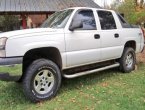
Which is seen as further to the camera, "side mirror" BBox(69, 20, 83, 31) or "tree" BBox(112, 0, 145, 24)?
"tree" BBox(112, 0, 145, 24)

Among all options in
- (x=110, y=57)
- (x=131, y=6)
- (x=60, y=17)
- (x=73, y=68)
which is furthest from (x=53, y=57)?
(x=131, y=6)

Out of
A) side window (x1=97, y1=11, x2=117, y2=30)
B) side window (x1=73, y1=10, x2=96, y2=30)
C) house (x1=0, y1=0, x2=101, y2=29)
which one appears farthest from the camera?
house (x1=0, y1=0, x2=101, y2=29)

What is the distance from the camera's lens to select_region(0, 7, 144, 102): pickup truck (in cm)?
539

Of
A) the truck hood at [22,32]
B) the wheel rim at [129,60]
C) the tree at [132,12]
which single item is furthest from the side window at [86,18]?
the tree at [132,12]

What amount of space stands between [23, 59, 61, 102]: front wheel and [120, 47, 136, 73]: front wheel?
274cm

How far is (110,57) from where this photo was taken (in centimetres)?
754

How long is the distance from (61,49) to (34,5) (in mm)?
12671

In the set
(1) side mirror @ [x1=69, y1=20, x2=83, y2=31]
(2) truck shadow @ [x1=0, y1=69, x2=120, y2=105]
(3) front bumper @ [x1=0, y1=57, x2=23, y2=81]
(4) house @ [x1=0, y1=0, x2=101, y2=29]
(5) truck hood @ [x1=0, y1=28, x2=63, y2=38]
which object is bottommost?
(2) truck shadow @ [x1=0, y1=69, x2=120, y2=105]

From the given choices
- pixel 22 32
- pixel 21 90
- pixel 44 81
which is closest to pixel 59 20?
pixel 22 32

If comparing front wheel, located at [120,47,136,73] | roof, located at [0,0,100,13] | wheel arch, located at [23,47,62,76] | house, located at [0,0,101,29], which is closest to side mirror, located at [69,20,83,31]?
wheel arch, located at [23,47,62,76]

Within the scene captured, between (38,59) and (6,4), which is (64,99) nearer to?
(38,59)

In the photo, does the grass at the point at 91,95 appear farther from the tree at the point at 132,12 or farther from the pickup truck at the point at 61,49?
the tree at the point at 132,12

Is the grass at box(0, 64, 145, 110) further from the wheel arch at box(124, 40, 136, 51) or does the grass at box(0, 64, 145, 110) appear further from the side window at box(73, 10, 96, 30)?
the side window at box(73, 10, 96, 30)

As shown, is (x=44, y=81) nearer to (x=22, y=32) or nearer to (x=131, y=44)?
(x=22, y=32)
